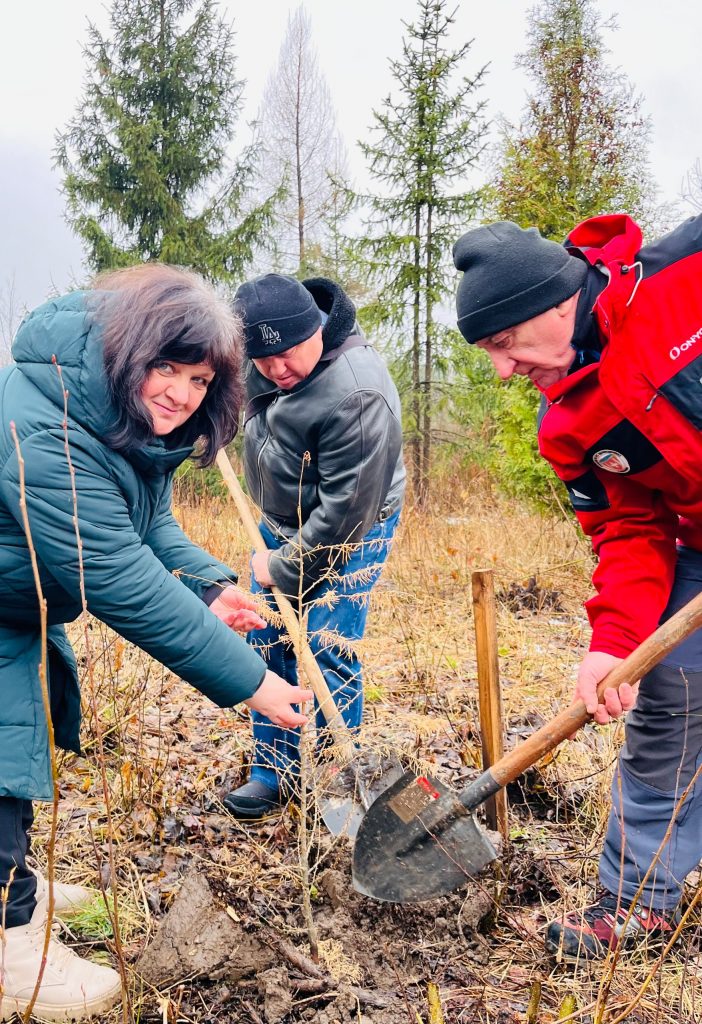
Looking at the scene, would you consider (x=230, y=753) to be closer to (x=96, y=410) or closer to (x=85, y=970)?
(x=85, y=970)

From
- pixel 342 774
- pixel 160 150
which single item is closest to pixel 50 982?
pixel 342 774

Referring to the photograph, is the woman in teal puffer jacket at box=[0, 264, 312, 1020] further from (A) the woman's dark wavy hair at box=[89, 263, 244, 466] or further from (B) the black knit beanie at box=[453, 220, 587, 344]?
(B) the black knit beanie at box=[453, 220, 587, 344]

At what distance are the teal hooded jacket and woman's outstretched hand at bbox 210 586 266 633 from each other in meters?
0.55

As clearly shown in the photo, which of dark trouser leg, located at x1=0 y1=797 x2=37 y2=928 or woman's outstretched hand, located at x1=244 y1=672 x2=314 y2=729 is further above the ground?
woman's outstretched hand, located at x1=244 y1=672 x2=314 y2=729

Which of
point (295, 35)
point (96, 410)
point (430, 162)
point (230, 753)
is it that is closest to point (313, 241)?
point (430, 162)

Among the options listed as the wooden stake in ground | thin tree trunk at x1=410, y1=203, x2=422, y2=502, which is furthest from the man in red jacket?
thin tree trunk at x1=410, y1=203, x2=422, y2=502

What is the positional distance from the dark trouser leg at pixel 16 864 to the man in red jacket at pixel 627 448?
1.56 meters

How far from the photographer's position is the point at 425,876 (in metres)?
2.53

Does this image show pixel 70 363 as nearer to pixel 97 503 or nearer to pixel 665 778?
pixel 97 503

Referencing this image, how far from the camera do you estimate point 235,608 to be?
108 inches

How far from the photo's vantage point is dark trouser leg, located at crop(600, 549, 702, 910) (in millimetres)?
2352

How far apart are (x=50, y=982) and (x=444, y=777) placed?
1.78 meters

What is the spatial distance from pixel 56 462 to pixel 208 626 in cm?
60

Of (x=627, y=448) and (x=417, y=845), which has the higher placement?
(x=627, y=448)
